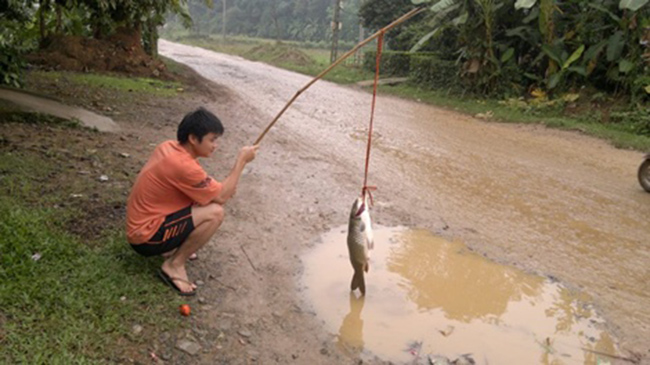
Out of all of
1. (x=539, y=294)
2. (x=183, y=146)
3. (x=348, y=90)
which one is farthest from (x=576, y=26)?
(x=183, y=146)

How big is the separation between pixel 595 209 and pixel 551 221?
2.95ft

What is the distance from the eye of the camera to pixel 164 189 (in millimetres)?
3541

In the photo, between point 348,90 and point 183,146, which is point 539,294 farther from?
point 348,90

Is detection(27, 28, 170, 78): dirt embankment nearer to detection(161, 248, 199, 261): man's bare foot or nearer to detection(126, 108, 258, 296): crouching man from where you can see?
detection(161, 248, 199, 261): man's bare foot

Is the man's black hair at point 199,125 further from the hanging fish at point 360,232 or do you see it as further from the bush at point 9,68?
the bush at point 9,68

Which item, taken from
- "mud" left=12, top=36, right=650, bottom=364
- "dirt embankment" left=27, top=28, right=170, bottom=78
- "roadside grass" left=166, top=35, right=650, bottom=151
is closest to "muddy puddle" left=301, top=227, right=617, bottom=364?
"mud" left=12, top=36, right=650, bottom=364

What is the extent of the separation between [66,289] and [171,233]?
0.77 metres

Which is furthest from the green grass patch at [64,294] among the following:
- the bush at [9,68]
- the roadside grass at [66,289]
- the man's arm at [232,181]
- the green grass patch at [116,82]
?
the green grass patch at [116,82]

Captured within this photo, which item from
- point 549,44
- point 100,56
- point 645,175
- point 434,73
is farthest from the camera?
point 434,73

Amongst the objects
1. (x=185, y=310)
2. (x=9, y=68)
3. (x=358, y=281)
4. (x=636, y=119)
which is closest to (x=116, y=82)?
(x=9, y=68)

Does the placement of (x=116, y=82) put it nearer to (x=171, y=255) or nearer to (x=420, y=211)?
(x=420, y=211)

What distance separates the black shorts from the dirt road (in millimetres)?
500

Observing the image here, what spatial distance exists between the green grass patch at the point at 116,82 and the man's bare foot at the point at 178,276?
9214 millimetres

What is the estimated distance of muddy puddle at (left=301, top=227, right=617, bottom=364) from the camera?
3432 millimetres
